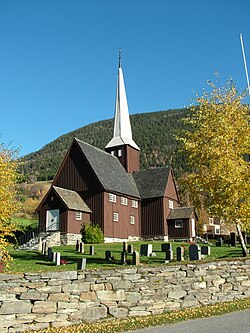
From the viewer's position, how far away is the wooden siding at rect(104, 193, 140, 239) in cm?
4412

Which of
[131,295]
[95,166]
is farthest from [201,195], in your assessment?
[95,166]

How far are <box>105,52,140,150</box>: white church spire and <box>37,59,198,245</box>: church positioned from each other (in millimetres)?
214

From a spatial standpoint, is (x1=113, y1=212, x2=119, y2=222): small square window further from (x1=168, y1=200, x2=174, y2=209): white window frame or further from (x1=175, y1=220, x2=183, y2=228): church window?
(x1=168, y1=200, x2=174, y2=209): white window frame

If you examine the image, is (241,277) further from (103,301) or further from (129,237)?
(129,237)

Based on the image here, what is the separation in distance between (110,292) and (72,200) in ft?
102

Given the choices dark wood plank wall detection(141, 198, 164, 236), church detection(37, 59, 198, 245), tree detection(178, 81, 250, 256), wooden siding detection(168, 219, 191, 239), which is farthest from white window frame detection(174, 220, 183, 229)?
tree detection(178, 81, 250, 256)

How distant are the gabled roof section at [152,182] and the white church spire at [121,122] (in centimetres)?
507

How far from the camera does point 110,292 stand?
12.4 metres

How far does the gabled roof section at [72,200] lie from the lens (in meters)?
41.8

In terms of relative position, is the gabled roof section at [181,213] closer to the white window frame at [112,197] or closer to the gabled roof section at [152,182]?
the gabled roof section at [152,182]

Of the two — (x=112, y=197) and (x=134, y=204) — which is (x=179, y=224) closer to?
(x=134, y=204)

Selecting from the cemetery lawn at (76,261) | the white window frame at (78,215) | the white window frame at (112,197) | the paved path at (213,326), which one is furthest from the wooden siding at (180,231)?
the paved path at (213,326)

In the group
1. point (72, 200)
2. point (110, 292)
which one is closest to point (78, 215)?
point (72, 200)

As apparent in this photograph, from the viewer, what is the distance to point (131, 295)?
1268 centimetres
